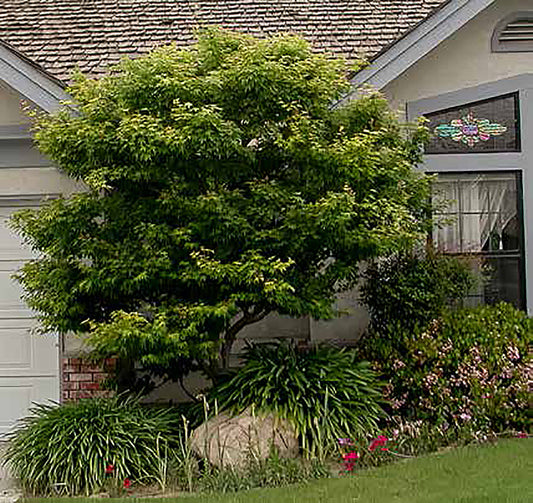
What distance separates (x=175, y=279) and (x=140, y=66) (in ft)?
6.25

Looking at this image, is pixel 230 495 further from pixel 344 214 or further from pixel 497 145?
pixel 497 145

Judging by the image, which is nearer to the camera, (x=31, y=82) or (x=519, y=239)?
(x=31, y=82)

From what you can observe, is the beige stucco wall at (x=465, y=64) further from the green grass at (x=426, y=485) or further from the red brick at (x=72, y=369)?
the red brick at (x=72, y=369)

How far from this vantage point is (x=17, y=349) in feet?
33.0

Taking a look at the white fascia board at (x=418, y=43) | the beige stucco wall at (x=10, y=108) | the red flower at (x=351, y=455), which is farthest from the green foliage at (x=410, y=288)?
the beige stucco wall at (x=10, y=108)

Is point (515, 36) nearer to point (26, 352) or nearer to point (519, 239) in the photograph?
point (519, 239)

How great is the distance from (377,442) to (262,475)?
1.11m

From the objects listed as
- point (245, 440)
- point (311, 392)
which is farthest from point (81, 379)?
point (311, 392)

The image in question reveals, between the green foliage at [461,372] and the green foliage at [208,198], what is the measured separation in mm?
1226

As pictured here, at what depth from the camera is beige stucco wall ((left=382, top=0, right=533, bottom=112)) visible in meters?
10.2

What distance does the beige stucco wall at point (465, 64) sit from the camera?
1016cm

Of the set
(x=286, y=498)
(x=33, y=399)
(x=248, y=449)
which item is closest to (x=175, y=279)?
(x=248, y=449)

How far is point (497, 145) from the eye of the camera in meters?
10.2

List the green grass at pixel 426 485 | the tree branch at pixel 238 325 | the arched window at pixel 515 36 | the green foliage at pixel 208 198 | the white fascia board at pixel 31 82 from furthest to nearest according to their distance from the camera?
the arched window at pixel 515 36 → the white fascia board at pixel 31 82 → the tree branch at pixel 238 325 → the green foliage at pixel 208 198 → the green grass at pixel 426 485
